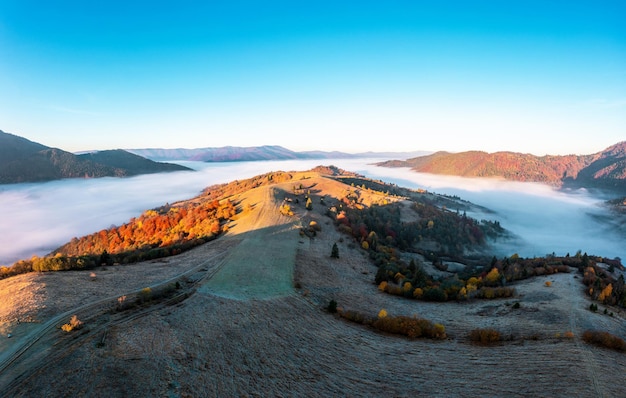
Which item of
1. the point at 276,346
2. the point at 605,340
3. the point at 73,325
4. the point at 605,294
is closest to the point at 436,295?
the point at 605,340

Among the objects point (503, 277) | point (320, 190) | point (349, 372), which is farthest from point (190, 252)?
point (320, 190)

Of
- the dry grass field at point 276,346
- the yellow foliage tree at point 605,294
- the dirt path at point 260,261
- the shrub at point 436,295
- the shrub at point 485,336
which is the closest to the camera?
the dry grass field at point 276,346

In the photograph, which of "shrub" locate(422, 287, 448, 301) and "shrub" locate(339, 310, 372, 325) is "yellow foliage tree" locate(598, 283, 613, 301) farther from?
"shrub" locate(339, 310, 372, 325)

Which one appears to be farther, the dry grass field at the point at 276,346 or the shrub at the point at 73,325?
the shrub at the point at 73,325

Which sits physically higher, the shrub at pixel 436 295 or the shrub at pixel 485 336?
the shrub at pixel 485 336

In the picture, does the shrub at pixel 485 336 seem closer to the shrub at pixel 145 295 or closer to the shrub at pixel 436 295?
the shrub at pixel 436 295

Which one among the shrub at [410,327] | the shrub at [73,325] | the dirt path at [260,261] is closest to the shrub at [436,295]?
the shrub at [410,327]

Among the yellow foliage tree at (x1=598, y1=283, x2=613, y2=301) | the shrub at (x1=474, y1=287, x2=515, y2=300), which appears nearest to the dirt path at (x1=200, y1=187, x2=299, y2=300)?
the shrub at (x1=474, y1=287, x2=515, y2=300)

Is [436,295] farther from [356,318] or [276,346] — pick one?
[276,346]
